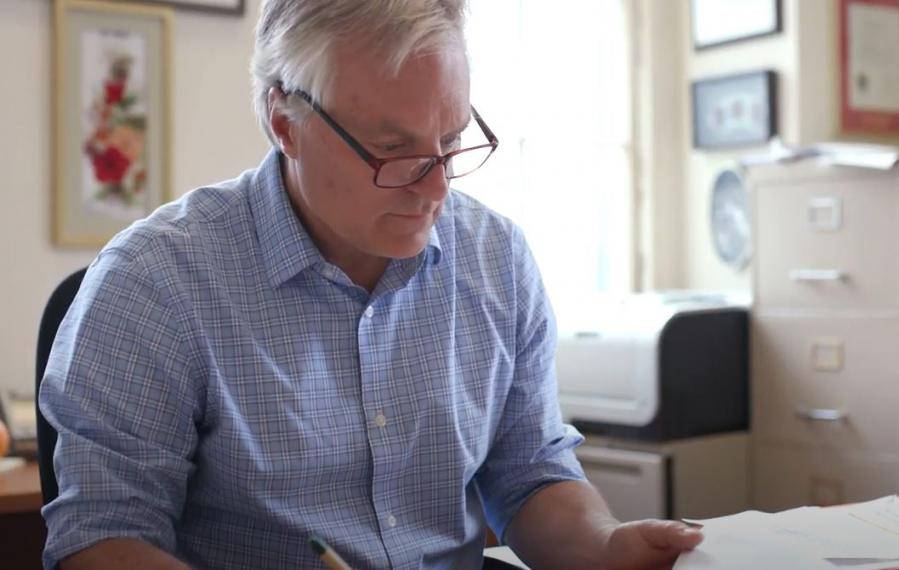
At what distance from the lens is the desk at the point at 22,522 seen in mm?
1628

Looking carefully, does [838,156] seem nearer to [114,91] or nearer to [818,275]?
[818,275]

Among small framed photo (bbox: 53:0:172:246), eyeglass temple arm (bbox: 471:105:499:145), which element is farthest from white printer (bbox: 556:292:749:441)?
eyeglass temple arm (bbox: 471:105:499:145)

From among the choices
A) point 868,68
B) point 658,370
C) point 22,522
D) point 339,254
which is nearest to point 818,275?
point 658,370

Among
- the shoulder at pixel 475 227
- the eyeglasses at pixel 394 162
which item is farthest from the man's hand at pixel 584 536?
the eyeglasses at pixel 394 162

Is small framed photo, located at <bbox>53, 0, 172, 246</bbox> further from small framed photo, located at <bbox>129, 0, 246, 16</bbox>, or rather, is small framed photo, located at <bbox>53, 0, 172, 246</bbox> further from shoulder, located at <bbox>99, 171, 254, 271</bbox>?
shoulder, located at <bbox>99, 171, 254, 271</bbox>

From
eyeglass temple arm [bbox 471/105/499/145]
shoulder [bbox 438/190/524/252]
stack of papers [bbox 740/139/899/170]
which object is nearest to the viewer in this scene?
eyeglass temple arm [bbox 471/105/499/145]

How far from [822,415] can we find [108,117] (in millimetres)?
1817

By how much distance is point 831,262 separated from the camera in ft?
8.84

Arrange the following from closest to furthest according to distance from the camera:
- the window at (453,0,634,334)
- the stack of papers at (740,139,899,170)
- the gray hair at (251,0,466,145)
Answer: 1. the gray hair at (251,0,466,145)
2. the stack of papers at (740,139,899,170)
3. the window at (453,0,634,334)

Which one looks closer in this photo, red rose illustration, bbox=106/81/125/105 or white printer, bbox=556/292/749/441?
red rose illustration, bbox=106/81/125/105

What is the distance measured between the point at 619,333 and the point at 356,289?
1593 millimetres

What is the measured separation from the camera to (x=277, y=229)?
1222 mm

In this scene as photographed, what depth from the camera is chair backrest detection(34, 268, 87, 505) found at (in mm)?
1135

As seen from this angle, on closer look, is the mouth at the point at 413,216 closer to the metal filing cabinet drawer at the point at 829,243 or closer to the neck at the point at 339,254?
the neck at the point at 339,254
